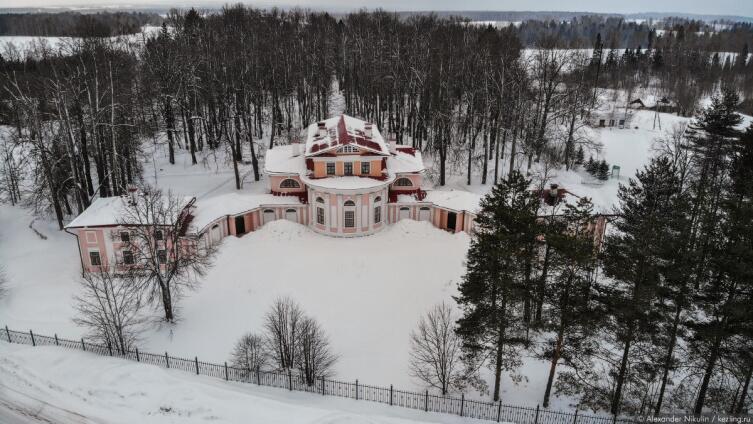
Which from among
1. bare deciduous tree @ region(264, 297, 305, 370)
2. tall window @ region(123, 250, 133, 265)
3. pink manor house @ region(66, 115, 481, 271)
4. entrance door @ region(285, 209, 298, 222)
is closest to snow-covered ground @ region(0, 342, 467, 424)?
bare deciduous tree @ region(264, 297, 305, 370)

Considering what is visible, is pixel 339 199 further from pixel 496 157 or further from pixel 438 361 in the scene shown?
pixel 438 361

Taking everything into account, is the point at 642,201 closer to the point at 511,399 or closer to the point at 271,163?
the point at 511,399

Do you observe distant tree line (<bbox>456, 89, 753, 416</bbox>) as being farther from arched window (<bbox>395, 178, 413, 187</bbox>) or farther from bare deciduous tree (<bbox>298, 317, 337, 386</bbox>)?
arched window (<bbox>395, 178, 413, 187</bbox>)

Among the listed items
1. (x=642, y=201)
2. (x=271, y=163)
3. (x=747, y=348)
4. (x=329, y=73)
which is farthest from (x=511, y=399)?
(x=329, y=73)

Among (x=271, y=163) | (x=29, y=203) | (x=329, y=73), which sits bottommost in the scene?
(x=29, y=203)

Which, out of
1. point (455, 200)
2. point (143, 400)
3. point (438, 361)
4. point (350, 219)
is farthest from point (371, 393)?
point (455, 200)

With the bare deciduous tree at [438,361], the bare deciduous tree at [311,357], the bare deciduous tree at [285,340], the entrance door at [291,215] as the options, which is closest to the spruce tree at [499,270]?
the bare deciduous tree at [438,361]
